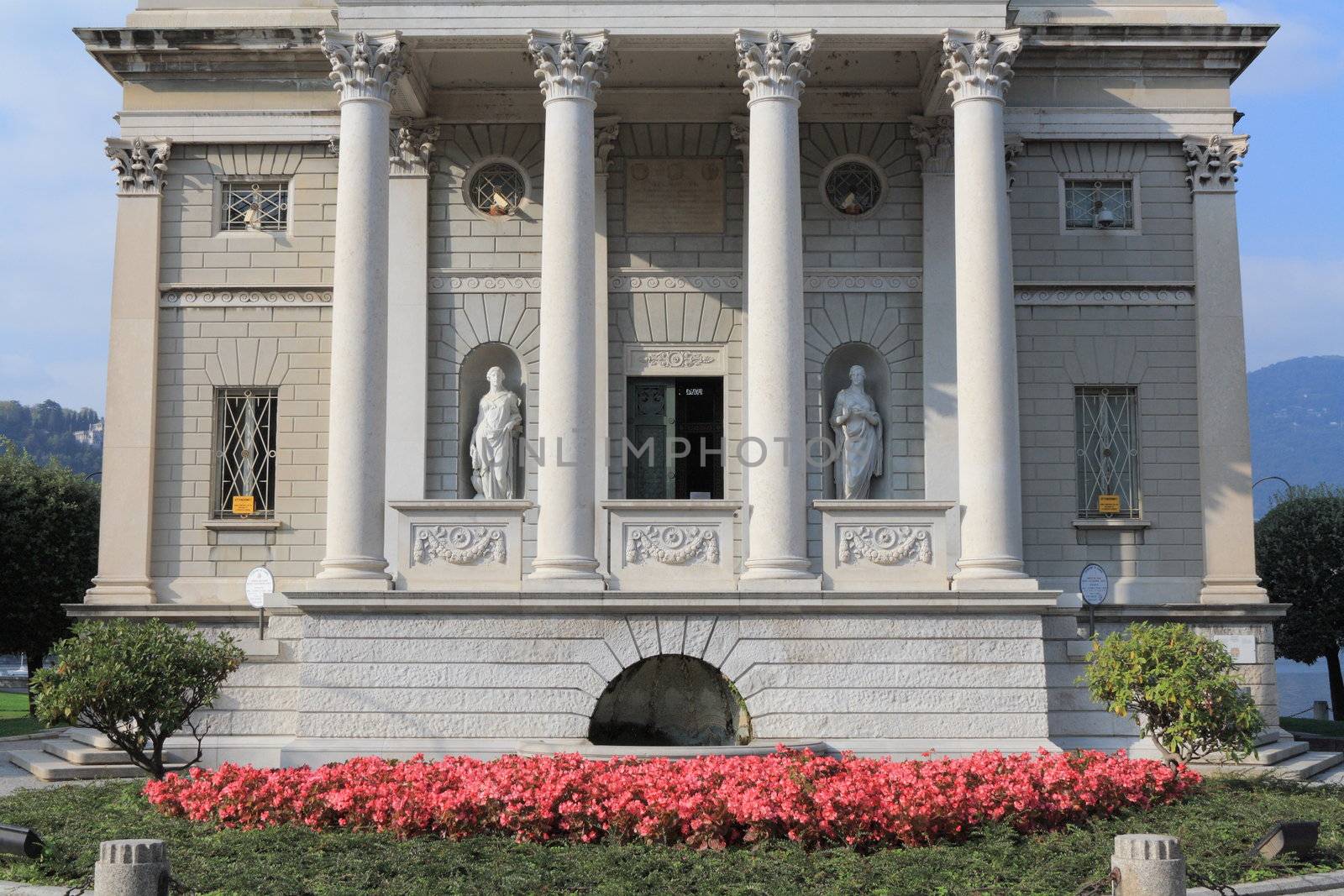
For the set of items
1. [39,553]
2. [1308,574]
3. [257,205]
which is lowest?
[1308,574]

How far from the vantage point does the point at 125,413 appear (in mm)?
26922

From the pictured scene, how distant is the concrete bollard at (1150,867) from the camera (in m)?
11.9

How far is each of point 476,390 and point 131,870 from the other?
16431mm

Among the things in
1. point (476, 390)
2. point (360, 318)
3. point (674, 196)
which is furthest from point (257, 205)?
point (674, 196)

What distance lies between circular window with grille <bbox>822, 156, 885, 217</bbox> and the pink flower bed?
41.7ft

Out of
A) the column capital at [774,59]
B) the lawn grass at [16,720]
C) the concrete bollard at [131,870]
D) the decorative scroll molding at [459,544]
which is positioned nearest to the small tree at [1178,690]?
the decorative scroll molding at [459,544]

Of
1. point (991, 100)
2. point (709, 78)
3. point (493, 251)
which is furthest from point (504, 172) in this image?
point (991, 100)

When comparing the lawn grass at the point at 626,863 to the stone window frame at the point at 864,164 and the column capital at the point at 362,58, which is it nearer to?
the column capital at the point at 362,58

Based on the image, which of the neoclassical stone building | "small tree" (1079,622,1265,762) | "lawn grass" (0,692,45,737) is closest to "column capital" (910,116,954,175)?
the neoclassical stone building

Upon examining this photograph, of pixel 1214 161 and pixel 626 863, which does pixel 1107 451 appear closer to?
pixel 1214 161

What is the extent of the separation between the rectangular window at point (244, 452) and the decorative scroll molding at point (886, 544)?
35.5 ft

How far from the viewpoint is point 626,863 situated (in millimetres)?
14750

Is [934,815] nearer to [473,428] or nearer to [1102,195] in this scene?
[473,428]

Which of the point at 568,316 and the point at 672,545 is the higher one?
the point at 568,316
